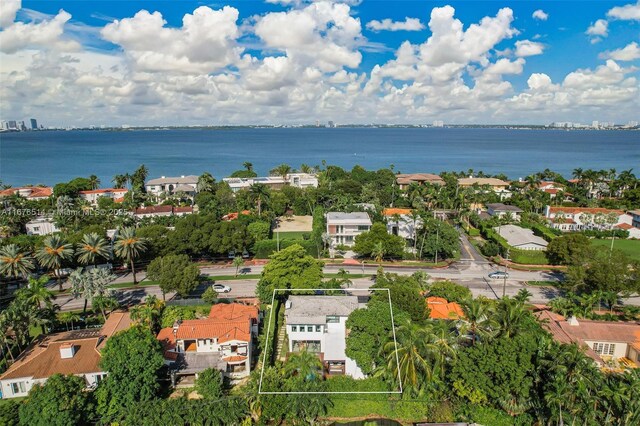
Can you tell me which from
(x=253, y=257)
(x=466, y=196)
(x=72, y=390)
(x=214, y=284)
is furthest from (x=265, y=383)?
(x=466, y=196)

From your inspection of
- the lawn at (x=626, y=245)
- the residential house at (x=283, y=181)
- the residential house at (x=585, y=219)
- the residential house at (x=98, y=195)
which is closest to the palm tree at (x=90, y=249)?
the residential house at (x=98, y=195)

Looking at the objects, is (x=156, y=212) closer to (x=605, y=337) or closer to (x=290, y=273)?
(x=290, y=273)

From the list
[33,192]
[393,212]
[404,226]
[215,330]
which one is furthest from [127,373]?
[33,192]

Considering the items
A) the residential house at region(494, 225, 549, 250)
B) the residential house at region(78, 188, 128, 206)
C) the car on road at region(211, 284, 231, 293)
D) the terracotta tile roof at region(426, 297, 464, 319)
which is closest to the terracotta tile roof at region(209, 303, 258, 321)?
the car on road at region(211, 284, 231, 293)

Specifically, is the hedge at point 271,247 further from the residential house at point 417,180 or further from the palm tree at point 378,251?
the residential house at point 417,180

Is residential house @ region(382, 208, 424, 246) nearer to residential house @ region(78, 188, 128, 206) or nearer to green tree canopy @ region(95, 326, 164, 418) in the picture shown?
green tree canopy @ region(95, 326, 164, 418)
